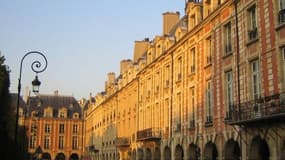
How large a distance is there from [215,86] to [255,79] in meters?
4.34

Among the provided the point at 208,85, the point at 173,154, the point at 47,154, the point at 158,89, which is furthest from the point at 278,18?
the point at 47,154

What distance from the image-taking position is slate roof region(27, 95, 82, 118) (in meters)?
91.4

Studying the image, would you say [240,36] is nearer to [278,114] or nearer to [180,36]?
[278,114]

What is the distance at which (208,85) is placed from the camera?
2627 centimetres

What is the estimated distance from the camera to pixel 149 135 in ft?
121

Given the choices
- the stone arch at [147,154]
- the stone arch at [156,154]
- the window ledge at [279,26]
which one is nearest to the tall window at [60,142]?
the stone arch at [147,154]

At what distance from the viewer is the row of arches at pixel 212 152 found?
20.6m

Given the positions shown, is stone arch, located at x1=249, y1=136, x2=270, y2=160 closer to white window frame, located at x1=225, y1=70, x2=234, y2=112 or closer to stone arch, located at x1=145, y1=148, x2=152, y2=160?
white window frame, located at x1=225, y1=70, x2=234, y2=112

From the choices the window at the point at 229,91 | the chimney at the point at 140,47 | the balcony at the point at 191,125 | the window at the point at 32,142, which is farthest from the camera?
the window at the point at 32,142

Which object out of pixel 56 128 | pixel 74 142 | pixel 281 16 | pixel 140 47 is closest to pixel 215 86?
pixel 281 16

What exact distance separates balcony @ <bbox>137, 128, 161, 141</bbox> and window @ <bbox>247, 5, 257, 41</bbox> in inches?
620

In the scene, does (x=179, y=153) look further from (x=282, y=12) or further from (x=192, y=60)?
(x=282, y=12)

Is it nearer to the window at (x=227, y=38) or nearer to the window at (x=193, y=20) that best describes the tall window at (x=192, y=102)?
the window at (x=193, y=20)

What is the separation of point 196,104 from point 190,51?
4091mm
